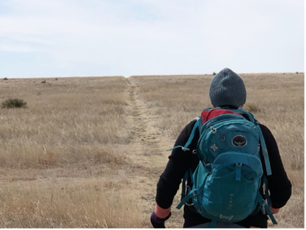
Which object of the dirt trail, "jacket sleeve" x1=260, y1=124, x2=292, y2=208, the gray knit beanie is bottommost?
the dirt trail

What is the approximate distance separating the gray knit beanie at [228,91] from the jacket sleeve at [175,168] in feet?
0.72

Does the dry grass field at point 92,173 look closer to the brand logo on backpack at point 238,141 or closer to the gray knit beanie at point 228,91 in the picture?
the gray knit beanie at point 228,91

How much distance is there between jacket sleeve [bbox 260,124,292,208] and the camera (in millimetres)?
1843

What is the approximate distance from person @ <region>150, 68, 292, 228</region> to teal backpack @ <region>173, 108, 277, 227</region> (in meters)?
A: 0.10

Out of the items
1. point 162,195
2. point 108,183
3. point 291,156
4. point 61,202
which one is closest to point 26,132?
point 108,183

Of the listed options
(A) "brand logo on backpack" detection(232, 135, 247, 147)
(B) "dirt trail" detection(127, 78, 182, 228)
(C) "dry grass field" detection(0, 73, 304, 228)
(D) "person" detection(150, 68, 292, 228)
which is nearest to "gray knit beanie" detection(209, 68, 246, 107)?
(D) "person" detection(150, 68, 292, 228)

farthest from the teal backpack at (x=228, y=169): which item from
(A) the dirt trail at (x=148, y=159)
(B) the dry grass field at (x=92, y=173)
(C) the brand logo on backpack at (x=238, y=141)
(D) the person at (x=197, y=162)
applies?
(A) the dirt trail at (x=148, y=159)

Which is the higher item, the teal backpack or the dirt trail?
the teal backpack

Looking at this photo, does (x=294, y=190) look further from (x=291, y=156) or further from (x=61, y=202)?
(x=61, y=202)

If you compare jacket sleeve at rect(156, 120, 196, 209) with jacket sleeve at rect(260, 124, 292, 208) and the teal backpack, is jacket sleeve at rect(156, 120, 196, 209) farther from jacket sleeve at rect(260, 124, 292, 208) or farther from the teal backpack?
jacket sleeve at rect(260, 124, 292, 208)

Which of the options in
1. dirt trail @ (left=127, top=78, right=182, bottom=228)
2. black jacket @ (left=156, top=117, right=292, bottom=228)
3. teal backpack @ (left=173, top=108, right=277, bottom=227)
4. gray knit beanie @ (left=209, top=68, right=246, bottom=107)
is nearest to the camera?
teal backpack @ (left=173, top=108, right=277, bottom=227)

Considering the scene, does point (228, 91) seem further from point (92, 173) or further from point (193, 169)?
point (92, 173)

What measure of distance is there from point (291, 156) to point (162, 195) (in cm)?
545

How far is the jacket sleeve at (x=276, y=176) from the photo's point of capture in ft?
6.05
